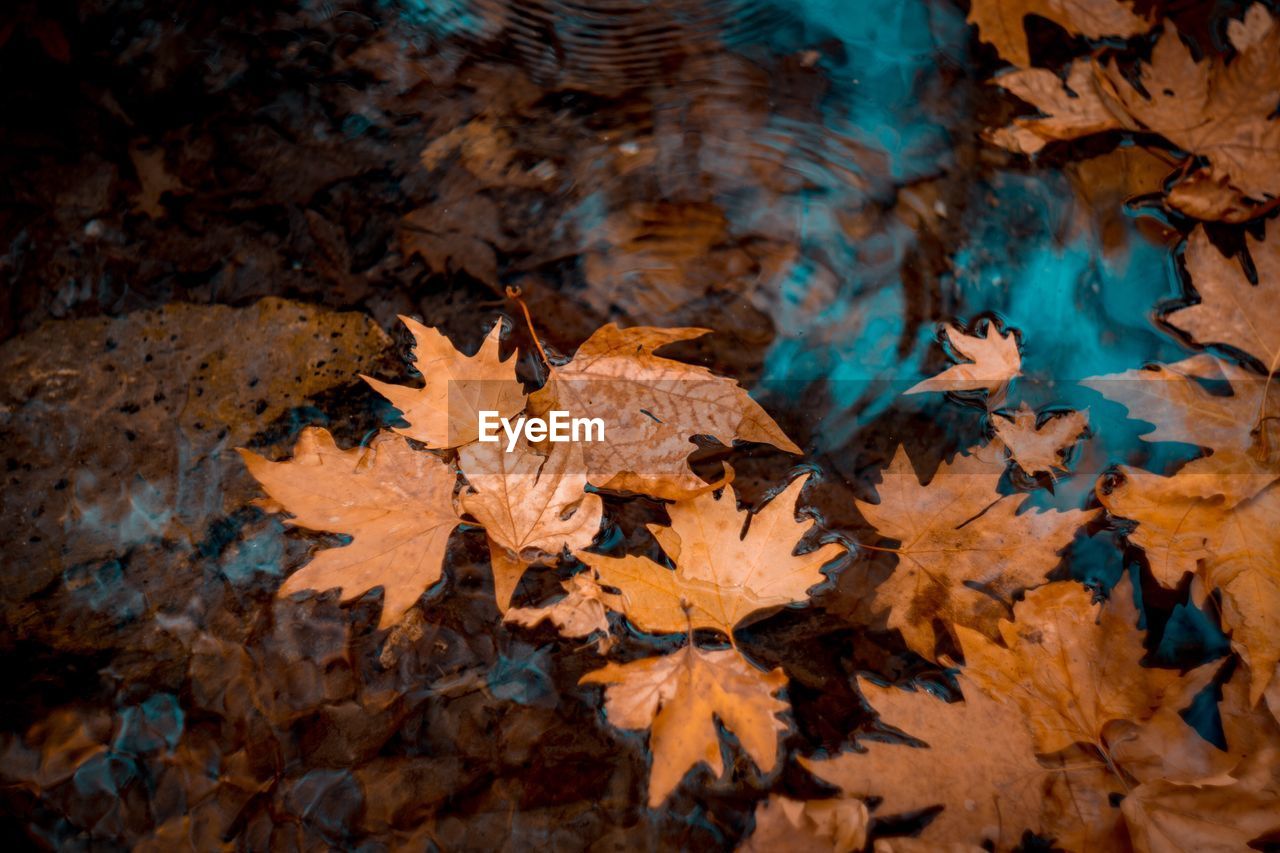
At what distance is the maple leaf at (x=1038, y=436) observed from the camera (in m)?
1.62

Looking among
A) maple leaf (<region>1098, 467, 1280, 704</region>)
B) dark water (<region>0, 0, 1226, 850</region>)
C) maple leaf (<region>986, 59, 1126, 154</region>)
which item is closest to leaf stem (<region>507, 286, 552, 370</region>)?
dark water (<region>0, 0, 1226, 850</region>)

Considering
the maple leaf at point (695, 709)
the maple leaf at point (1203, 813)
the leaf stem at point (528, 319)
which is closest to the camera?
the maple leaf at point (1203, 813)

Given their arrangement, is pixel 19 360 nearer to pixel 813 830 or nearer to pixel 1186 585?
pixel 813 830

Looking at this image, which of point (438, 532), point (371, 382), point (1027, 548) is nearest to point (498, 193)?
point (371, 382)

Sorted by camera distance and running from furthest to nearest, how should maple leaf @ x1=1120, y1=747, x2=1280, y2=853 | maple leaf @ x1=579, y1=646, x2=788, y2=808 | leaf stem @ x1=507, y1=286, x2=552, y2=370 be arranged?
leaf stem @ x1=507, y1=286, x2=552, y2=370 < maple leaf @ x1=579, y1=646, x2=788, y2=808 < maple leaf @ x1=1120, y1=747, x2=1280, y2=853

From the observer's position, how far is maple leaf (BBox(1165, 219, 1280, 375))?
155cm

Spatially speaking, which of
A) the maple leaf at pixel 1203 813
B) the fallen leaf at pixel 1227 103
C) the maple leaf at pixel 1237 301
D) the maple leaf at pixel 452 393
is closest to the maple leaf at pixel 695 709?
the maple leaf at pixel 452 393

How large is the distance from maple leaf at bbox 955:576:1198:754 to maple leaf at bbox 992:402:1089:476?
0.26 m

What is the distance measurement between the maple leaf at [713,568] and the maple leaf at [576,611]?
5cm

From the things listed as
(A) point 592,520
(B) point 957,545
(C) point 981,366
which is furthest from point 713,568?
(C) point 981,366

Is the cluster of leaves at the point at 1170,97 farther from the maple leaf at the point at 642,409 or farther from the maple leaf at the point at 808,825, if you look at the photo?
the maple leaf at the point at 808,825

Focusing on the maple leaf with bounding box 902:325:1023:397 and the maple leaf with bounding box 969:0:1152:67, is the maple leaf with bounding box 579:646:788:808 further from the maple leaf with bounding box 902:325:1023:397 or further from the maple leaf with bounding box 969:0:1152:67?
the maple leaf with bounding box 969:0:1152:67

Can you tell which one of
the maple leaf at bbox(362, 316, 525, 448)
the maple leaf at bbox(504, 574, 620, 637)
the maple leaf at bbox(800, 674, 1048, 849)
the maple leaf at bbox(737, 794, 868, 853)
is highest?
the maple leaf at bbox(362, 316, 525, 448)

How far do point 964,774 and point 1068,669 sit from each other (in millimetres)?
288
